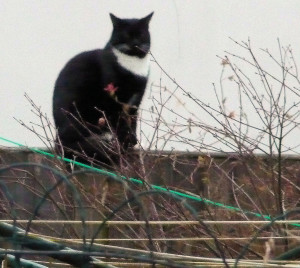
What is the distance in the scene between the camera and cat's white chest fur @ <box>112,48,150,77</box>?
629 centimetres

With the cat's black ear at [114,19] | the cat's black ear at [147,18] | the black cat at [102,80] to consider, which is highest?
the cat's black ear at [147,18]

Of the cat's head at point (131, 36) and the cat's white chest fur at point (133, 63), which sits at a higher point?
the cat's head at point (131, 36)

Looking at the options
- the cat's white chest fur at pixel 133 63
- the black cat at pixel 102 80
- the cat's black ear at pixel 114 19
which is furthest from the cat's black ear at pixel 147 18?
the cat's white chest fur at pixel 133 63

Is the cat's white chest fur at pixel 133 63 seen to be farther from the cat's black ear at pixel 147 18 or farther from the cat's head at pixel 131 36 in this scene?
the cat's black ear at pixel 147 18

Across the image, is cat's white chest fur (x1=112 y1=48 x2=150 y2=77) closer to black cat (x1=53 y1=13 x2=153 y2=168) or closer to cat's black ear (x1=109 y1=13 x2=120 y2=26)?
black cat (x1=53 y1=13 x2=153 y2=168)

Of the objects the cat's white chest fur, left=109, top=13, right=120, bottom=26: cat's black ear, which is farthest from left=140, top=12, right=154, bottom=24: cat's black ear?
the cat's white chest fur

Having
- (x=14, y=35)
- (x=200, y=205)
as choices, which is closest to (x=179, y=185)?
(x=200, y=205)

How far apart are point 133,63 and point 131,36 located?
0.19m

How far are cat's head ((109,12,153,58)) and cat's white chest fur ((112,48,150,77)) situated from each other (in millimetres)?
34

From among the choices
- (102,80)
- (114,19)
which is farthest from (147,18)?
(102,80)

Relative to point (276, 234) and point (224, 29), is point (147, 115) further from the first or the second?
point (276, 234)

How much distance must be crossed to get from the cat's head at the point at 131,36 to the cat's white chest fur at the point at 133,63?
0.03m

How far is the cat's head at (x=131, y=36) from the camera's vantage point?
20.4 ft

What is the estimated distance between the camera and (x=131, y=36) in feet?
20.9
